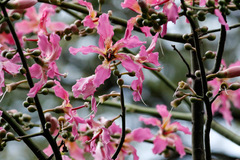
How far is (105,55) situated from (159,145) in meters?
0.47

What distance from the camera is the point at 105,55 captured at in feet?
2.81

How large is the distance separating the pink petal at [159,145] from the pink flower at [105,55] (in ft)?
1.52

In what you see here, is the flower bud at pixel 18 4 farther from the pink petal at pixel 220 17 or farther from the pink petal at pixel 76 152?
the pink petal at pixel 76 152

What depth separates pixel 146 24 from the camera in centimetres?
81

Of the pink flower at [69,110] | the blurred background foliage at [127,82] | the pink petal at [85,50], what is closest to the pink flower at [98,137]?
the pink flower at [69,110]

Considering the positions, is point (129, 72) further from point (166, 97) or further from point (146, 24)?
point (166, 97)

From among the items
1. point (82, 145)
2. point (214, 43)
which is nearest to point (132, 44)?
point (82, 145)

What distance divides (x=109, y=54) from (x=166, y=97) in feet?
8.52

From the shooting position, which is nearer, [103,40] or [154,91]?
[103,40]

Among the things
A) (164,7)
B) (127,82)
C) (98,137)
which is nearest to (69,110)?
(98,137)

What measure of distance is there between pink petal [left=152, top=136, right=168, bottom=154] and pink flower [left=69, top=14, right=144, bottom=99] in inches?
18.2

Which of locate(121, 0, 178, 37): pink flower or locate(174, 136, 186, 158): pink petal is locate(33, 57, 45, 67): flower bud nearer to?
locate(121, 0, 178, 37): pink flower

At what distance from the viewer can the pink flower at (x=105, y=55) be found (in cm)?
80

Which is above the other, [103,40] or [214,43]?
[103,40]
